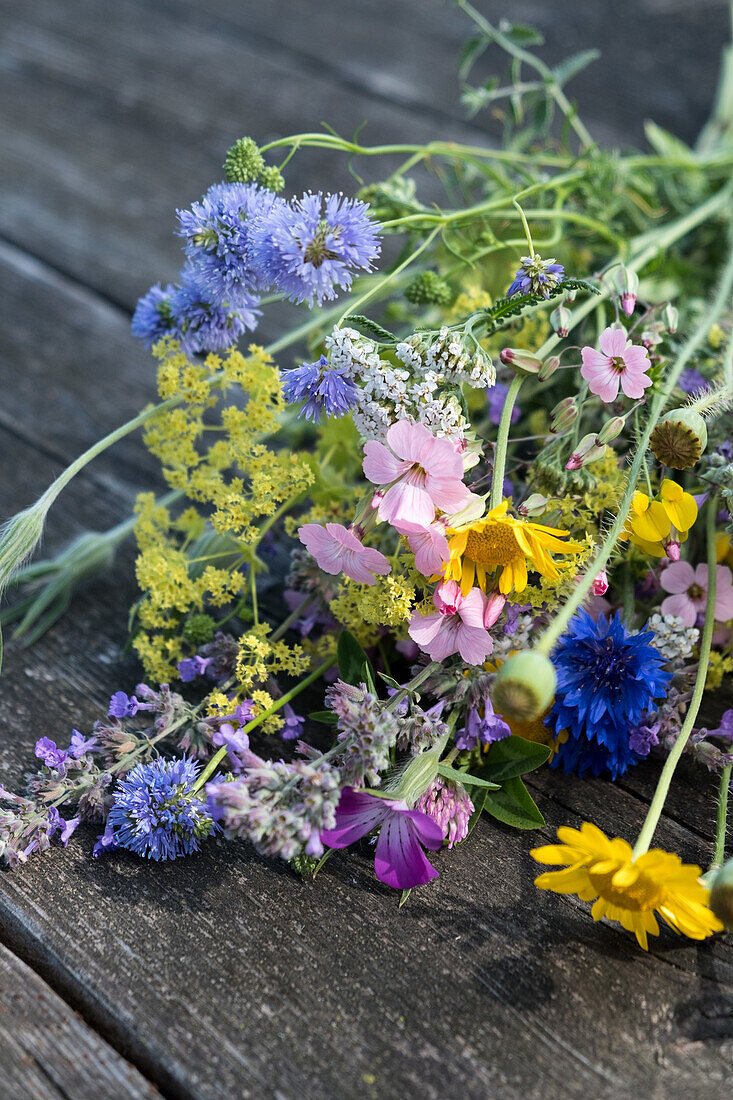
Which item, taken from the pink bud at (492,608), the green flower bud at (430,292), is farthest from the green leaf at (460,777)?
the green flower bud at (430,292)

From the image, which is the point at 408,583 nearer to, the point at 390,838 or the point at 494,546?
the point at 494,546

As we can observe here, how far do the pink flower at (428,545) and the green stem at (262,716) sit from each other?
0.18 m

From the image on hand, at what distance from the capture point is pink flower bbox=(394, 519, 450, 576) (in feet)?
2.07

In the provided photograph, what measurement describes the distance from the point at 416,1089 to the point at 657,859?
0.20 metres

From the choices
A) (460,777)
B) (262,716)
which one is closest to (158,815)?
(262,716)

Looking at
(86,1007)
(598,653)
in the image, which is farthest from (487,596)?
(86,1007)

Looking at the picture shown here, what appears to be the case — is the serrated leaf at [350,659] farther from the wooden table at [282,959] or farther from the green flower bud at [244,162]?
the green flower bud at [244,162]

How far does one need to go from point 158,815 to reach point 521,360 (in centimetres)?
44

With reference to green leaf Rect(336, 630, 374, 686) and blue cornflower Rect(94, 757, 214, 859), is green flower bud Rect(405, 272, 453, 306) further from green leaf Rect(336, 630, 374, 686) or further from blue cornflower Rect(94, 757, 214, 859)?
blue cornflower Rect(94, 757, 214, 859)

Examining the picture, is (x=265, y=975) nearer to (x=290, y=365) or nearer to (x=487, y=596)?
(x=487, y=596)

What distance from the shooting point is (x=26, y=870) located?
69cm

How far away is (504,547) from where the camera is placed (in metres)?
0.64

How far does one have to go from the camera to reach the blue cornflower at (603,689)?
2.38 ft

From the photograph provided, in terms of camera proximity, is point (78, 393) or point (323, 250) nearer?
point (323, 250)
